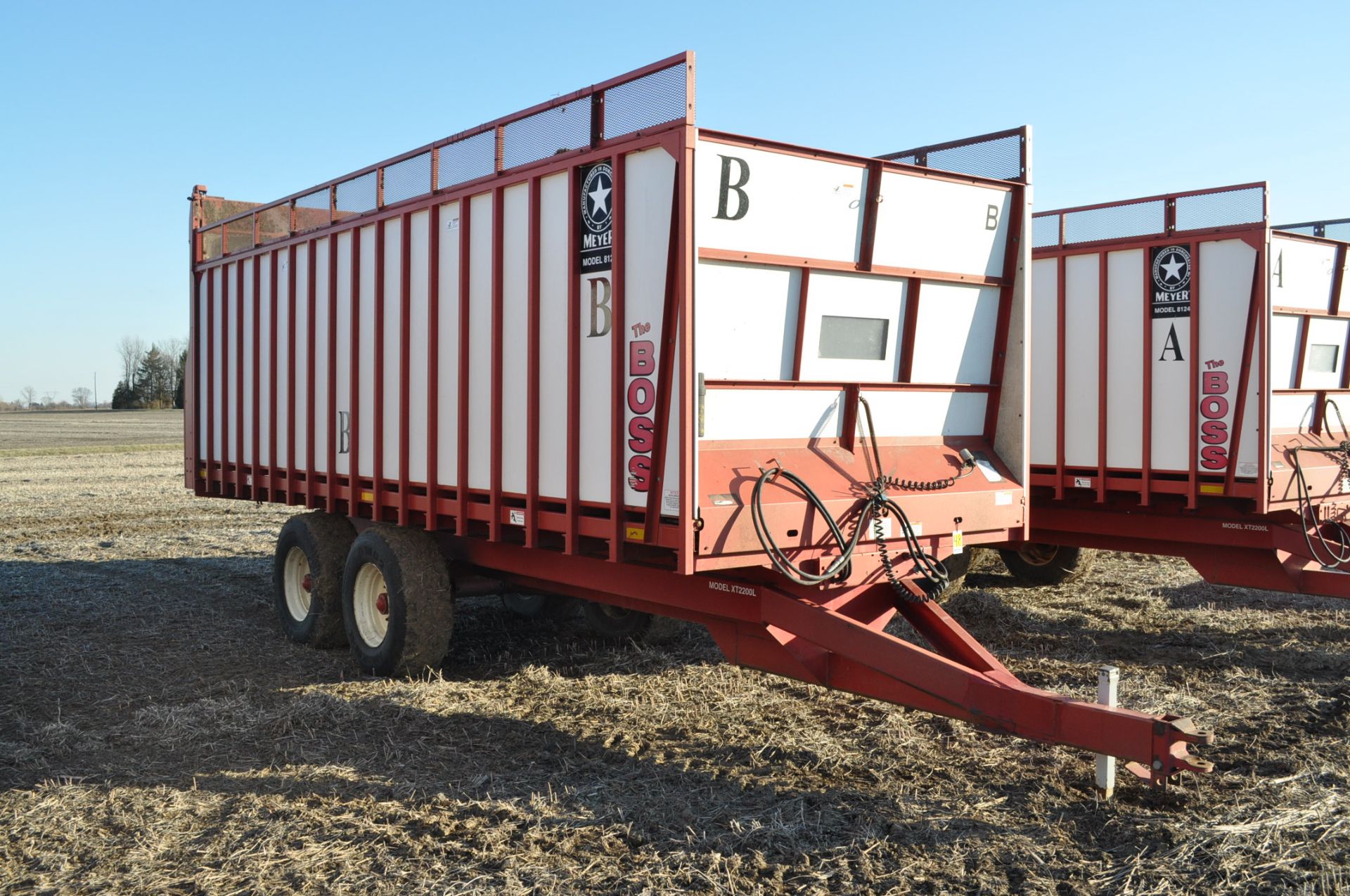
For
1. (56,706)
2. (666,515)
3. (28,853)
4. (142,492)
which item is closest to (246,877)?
(28,853)

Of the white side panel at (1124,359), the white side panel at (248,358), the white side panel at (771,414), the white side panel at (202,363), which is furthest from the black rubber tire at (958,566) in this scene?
the white side panel at (202,363)

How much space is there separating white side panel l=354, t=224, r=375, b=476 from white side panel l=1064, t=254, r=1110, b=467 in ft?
17.9

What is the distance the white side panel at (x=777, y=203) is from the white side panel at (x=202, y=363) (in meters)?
6.60

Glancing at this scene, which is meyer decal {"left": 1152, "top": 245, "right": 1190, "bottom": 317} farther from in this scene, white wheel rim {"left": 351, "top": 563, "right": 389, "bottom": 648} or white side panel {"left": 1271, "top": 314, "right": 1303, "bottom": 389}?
white wheel rim {"left": 351, "top": 563, "right": 389, "bottom": 648}

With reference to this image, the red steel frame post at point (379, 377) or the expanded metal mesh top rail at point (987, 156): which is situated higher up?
the expanded metal mesh top rail at point (987, 156)

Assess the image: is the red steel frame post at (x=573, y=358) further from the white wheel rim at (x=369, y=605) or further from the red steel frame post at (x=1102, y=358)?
the red steel frame post at (x=1102, y=358)

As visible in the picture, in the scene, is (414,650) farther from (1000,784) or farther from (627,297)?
(1000,784)

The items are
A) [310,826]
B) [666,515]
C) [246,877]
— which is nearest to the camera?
[246,877]

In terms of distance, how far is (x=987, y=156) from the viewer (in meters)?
6.45

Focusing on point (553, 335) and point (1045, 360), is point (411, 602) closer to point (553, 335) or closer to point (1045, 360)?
point (553, 335)

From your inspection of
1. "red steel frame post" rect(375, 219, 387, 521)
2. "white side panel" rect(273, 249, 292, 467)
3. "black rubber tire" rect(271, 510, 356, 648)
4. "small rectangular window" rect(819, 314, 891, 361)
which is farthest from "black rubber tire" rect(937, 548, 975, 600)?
"white side panel" rect(273, 249, 292, 467)

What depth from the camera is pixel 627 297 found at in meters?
5.38

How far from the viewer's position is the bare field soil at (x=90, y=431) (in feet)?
134

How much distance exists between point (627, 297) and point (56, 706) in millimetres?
4414
